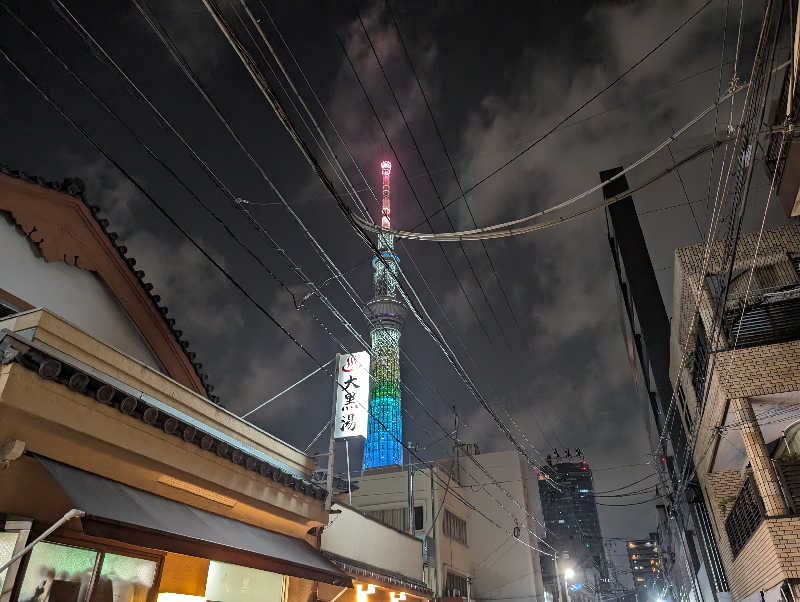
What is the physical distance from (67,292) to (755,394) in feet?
61.6

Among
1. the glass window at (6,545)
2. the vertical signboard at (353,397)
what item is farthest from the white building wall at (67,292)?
the vertical signboard at (353,397)

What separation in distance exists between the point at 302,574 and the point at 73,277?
363 inches

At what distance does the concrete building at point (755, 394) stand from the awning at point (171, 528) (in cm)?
1076

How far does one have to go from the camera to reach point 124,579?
9.66 m

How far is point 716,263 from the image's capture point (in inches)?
734

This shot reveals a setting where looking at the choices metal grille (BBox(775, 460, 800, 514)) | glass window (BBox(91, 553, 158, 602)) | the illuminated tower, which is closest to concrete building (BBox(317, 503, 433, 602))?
glass window (BBox(91, 553, 158, 602))

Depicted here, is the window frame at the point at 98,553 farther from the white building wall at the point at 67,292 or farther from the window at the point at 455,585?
the window at the point at 455,585

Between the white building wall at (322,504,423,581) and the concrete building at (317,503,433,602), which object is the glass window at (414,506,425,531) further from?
the concrete building at (317,503,433,602)

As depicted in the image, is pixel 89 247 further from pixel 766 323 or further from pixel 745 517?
pixel 745 517

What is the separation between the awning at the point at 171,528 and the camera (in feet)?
26.2

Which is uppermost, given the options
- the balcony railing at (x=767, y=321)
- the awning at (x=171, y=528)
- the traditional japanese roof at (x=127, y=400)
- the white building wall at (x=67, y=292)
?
the balcony railing at (x=767, y=321)

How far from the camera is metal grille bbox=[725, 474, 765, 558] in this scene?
15.1m

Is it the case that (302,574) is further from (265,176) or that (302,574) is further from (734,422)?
(734,422)

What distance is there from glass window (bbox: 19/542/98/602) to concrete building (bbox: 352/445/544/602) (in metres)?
19.1
